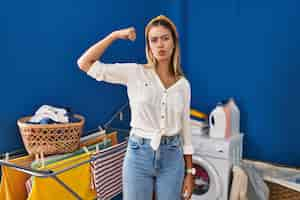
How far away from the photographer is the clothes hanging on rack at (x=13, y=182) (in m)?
1.89

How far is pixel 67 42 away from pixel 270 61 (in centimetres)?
163

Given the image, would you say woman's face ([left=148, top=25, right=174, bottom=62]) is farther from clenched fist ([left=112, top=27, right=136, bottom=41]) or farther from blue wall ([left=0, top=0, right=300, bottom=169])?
blue wall ([left=0, top=0, right=300, bottom=169])

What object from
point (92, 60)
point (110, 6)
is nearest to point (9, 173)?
point (92, 60)

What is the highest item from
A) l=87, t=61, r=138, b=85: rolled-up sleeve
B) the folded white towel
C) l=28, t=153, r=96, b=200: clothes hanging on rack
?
l=87, t=61, r=138, b=85: rolled-up sleeve

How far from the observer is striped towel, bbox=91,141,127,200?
212 cm

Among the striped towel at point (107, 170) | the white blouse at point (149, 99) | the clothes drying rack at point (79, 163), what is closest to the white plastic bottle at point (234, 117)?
the clothes drying rack at point (79, 163)

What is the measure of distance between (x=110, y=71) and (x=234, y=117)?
63.9 inches

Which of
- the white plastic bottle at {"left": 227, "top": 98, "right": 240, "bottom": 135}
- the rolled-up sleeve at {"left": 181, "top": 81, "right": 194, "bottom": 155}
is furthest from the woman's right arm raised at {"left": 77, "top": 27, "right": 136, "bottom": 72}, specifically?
the white plastic bottle at {"left": 227, "top": 98, "right": 240, "bottom": 135}

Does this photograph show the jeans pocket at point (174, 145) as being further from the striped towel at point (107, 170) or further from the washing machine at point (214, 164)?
the washing machine at point (214, 164)

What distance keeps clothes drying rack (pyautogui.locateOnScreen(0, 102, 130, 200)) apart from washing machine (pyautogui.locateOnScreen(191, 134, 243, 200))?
2.05ft

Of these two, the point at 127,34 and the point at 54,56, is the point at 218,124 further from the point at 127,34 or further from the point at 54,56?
the point at 127,34

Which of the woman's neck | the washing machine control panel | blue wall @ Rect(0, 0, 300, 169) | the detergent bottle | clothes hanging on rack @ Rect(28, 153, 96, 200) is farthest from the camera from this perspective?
the detergent bottle

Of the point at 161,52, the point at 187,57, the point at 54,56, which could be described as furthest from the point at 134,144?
the point at 187,57

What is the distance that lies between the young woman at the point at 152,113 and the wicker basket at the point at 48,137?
19.8 inches
